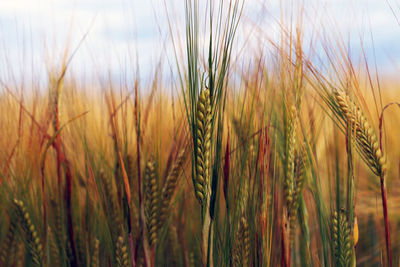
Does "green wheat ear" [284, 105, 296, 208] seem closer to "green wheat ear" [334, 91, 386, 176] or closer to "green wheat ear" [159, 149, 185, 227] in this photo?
"green wheat ear" [334, 91, 386, 176]

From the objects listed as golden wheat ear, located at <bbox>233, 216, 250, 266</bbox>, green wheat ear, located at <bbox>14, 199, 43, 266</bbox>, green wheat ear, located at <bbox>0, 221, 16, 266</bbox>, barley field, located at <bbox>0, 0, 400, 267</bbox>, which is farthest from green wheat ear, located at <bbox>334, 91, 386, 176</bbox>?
green wheat ear, located at <bbox>0, 221, 16, 266</bbox>

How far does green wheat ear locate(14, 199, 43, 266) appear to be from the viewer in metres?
1.46

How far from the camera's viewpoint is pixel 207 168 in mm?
A: 1084

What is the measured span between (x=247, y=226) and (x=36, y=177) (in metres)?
0.88

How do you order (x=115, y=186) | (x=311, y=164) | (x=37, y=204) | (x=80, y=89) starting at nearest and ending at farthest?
(x=311, y=164) < (x=115, y=186) < (x=37, y=204) < (x=80, y=89)

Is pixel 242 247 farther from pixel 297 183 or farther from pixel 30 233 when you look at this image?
pixel 30 233

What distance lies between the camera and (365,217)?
90.1 inches

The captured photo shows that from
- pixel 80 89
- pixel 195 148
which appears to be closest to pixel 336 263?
pixel 195 148

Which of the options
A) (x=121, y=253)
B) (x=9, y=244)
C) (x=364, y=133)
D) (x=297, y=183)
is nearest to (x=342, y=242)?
(x=297, y=183)

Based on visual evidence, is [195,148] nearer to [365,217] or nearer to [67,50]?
[67,50]

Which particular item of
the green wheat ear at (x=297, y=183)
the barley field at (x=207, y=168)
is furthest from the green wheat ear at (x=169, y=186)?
the green wheat ear at (x=297, y=183)

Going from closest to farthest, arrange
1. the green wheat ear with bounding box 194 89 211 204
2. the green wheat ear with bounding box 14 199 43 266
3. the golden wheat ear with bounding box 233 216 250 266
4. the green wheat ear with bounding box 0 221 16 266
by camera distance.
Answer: the green wheat ear with bounding box 194 89 211 204 → the golden wheat ear with bounding box 233 216 250 266 → the green wheat ear with bounding box 14 199 43 266 → the green wheat ear with bounding box 0 221 16 266

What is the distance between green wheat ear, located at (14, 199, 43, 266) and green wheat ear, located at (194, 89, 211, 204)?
2.38 feet

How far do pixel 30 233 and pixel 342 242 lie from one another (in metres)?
1.05
